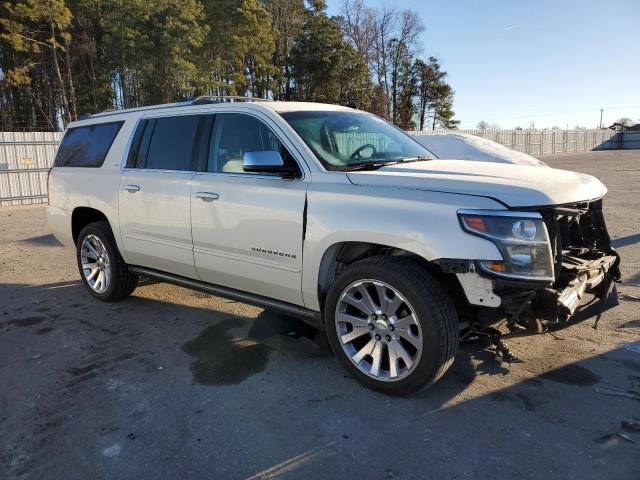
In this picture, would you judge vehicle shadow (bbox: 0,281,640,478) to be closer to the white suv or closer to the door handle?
the white suv

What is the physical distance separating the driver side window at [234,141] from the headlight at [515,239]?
1.70 metres

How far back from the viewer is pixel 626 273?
20.2 ft

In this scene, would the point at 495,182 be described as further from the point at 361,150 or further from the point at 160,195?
the point at 160,195

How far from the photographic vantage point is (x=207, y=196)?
13.6ft

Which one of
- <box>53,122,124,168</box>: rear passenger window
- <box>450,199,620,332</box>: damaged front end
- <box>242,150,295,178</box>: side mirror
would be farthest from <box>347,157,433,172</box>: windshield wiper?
<box>53,122,124,168</box>: rear passenger window

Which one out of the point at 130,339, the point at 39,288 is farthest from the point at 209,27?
the point at 130,339

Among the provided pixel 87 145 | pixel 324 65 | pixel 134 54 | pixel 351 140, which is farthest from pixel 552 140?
pixel 351 140

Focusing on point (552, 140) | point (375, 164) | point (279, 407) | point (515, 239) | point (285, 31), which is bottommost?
point (279, 407)

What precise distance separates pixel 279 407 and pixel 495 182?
75.5 inches

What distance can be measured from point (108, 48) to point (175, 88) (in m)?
4.20

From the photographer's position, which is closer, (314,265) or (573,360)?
(314,265)

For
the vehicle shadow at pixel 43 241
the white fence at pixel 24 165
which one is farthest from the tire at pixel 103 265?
the white fence at pixel 24 165

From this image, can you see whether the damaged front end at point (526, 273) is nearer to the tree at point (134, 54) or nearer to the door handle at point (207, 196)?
the door handle at point (207, 196)

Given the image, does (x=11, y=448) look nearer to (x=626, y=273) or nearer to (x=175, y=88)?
(x=626, y=273)
